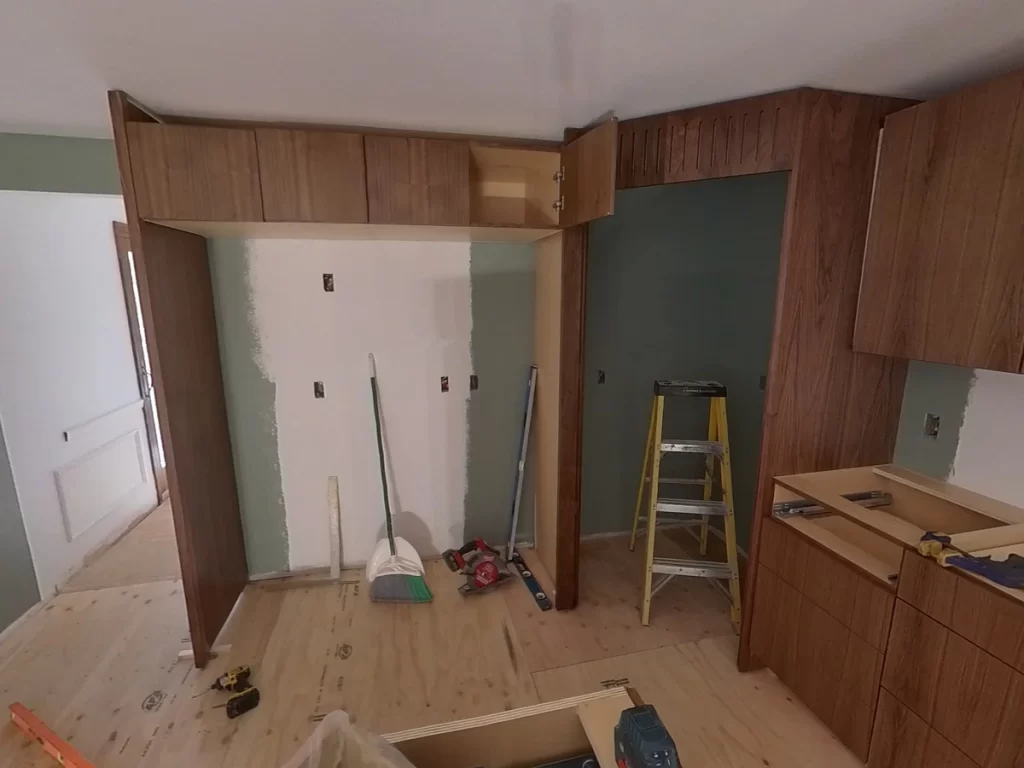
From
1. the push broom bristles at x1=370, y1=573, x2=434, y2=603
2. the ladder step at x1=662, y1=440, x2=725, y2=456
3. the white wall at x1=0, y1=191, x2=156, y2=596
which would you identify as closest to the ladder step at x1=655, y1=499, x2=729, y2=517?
the ladder step at x1=662, y1=440, x2=725, y2=456

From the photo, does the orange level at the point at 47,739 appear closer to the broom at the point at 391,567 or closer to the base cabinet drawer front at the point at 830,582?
the broom at the point at 391,567

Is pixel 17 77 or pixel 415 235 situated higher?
pixel 17 77

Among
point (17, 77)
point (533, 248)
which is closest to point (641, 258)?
point (533, 248)

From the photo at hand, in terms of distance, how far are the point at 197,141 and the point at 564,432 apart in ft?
6.08

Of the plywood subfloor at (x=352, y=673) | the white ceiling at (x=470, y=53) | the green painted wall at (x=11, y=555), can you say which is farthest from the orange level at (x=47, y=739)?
the white ceiling at (x=470, y=53)

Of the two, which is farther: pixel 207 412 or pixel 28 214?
pixel 28 214

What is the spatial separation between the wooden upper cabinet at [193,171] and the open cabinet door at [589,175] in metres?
1.20

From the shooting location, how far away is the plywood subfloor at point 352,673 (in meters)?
1.84

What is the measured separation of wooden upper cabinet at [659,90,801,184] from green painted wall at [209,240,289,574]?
6.67 feet

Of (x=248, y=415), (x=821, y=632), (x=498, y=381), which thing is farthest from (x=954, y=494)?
(x=248, y=415)

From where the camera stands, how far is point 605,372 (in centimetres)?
300

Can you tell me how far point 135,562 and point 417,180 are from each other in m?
2.80

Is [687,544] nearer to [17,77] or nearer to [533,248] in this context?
[533,248]

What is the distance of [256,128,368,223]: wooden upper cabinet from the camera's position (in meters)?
1.89
